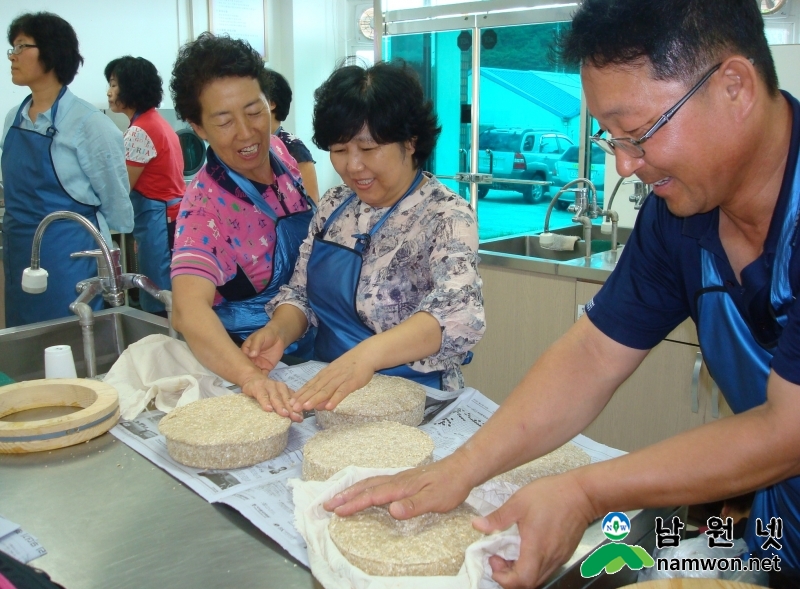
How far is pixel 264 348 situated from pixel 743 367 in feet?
3.68

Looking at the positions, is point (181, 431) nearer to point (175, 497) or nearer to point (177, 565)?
point (175, 497)

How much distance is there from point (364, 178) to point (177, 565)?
104cm

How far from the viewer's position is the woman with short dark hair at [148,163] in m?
4.14

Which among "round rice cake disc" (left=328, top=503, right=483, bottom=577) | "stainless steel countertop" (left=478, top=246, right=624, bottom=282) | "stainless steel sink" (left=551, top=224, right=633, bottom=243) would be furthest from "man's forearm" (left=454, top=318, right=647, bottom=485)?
"stainless steel sink" (left=551, top=224, right=633, bottom=243)

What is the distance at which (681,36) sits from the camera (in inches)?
36.3

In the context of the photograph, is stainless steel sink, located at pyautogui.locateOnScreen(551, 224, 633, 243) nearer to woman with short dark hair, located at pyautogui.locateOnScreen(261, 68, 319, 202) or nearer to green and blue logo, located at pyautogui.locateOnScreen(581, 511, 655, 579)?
woman with short dark hair, located at pyautogui.locateOnScreen(261, 68, 319, 202)

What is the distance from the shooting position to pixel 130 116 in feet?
14.1

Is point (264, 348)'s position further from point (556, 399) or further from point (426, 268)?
point (556, 399)

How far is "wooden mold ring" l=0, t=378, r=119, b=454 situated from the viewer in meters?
1.41

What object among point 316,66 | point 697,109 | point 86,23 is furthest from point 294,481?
point 316,66

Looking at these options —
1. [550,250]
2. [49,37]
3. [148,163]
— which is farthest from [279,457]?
[148,163]

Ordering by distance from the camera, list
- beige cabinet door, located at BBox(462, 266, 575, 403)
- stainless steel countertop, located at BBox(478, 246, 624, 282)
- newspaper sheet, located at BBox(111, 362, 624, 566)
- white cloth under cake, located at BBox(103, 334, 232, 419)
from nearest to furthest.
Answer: newspaper sheet, located at BBox(111, 362, 624, 566)
white cloth under cake, located at BBox(103, 334, 232, 419)
stainless steel countertop, located at BBox(478, 246, 624, 282)
beige cabinet door, located at BBox(462, 266, 575, 403)

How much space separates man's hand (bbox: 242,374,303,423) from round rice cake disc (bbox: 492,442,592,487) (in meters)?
0.49

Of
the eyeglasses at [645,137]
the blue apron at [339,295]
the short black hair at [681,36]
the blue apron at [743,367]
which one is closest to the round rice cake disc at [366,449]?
Result: the blue apron at [339,295]
